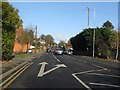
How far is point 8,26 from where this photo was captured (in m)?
31.3

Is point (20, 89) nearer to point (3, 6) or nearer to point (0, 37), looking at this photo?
point (0, 37)

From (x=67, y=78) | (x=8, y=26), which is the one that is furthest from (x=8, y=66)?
(x=67, y=78)

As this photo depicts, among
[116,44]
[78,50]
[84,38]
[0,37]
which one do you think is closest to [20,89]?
[0,37]

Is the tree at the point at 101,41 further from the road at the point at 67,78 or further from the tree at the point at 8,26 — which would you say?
the road at the point at 67,78

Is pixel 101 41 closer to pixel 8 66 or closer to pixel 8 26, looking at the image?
pixel 8 26

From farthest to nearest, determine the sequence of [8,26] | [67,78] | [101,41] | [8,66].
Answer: [101,41]
[8,26]
[8,66]
[67,78]

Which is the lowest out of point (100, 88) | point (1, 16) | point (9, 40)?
point (100, 88)

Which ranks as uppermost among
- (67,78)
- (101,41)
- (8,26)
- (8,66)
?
(8,26)

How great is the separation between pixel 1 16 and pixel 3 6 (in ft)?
3.56

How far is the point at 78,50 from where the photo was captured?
3529 inches

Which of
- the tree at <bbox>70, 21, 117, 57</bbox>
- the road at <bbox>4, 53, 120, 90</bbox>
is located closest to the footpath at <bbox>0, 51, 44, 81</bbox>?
the road at <bbox>4, 53, 120, 90</bbox>

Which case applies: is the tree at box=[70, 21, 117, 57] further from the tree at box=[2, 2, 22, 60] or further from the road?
the road

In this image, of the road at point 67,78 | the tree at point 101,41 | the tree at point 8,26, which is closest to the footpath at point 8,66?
the road at point 67,78

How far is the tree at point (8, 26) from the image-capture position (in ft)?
A: 100
